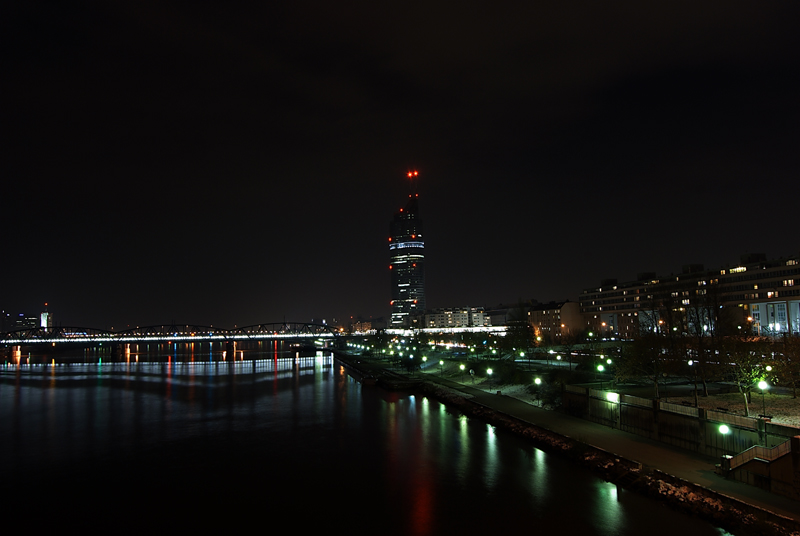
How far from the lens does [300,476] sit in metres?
22.7

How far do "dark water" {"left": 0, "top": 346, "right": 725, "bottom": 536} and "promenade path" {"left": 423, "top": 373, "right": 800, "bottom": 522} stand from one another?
143cm

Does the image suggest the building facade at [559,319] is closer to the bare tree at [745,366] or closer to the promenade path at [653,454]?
the bare tree at [745,366]

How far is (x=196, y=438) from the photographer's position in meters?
31.3

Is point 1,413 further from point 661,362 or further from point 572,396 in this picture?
point 661,362

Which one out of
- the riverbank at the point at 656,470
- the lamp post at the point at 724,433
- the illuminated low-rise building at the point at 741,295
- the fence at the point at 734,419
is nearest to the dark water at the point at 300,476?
the riverbank at the point at 656,470

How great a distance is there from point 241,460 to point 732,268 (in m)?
72.7

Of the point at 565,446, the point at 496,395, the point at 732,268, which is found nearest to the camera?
the point at 565,446

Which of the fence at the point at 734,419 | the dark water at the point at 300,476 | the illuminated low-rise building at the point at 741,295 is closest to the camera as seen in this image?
the dark water at the point at 300,476

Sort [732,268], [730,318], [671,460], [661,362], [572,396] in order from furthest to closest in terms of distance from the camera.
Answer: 1. [732,268]
2. [730,318]
3. [661,362]
4. [572,396]
5. [671,460]

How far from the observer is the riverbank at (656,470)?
14008 millimetres

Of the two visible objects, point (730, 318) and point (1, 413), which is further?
point (730, 318)

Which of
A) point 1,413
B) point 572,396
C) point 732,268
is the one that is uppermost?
point 732,268

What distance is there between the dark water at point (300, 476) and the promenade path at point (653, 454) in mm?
1434

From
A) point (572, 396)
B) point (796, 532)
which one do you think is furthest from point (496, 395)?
point (796, 532)
